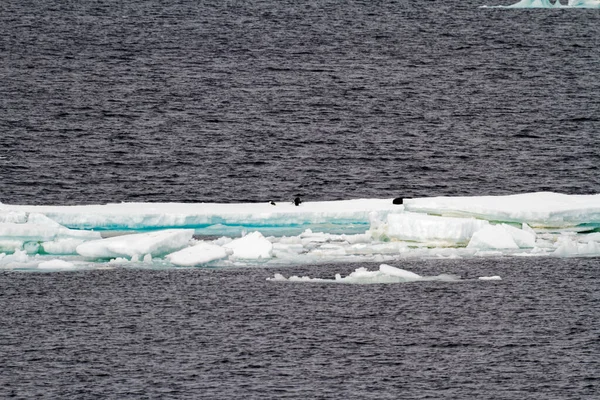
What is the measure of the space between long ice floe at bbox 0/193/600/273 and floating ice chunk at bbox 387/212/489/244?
0.06 ft

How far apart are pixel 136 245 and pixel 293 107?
101 feet

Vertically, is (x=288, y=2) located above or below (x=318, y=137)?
above

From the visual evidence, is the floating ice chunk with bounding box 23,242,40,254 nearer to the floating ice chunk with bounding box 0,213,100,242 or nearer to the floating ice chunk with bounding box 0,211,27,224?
the floating ice chunk with bounding box 0,213,100,242

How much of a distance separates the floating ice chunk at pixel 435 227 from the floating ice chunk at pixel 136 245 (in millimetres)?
3889

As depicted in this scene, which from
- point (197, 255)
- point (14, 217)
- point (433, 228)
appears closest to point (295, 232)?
point (433, 228)

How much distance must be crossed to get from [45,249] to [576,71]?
45.6 meters

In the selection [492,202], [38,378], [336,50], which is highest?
[336,50]

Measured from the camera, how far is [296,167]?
134 feet

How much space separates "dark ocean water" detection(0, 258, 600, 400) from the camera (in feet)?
Result: 59.5

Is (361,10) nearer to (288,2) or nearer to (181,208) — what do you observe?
(288,2)

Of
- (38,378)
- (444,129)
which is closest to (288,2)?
(444,129)

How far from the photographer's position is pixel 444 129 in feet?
159

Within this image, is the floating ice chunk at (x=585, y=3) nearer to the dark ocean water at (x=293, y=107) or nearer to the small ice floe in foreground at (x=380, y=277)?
the dark ocean water at (x=293, y=107)

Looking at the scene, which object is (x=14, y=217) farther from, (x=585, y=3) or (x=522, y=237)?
(x=585, y=3)
